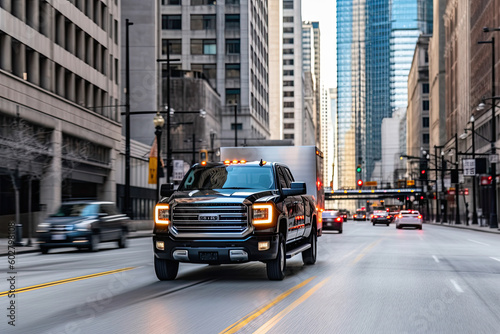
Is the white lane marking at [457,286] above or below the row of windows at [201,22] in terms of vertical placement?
below

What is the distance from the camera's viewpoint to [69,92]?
44188 mm

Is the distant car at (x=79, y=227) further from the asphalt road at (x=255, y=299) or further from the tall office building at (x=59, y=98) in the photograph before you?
the asphalt road at (x=255, y=299)

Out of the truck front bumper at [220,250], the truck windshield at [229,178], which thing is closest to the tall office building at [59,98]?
the truck windshield at [229,178]

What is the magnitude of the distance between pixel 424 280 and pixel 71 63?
3494 centimetres

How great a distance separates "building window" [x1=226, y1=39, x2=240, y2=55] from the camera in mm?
104188

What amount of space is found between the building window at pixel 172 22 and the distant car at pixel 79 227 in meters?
82.0

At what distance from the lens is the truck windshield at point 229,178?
567 inches

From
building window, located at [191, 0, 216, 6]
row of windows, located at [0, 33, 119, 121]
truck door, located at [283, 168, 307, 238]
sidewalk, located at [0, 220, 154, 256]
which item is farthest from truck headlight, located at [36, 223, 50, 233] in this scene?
building window, located at [191, 0, 216, 6]

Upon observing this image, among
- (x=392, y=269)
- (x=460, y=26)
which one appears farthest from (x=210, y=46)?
(x=392, y=269)

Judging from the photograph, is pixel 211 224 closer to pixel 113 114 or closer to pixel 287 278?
pixel 287 278

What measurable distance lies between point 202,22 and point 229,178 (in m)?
93.0

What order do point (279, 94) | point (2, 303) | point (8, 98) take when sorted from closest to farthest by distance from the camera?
point (2, 303) → point (8, 98) → point (279, 94)

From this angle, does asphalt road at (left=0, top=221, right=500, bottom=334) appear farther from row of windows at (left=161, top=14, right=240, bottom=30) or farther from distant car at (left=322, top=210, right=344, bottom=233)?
row of windows at (left=161, top=14, right=240, bottom=30)

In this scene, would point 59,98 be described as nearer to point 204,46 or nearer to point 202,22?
point 204,46
